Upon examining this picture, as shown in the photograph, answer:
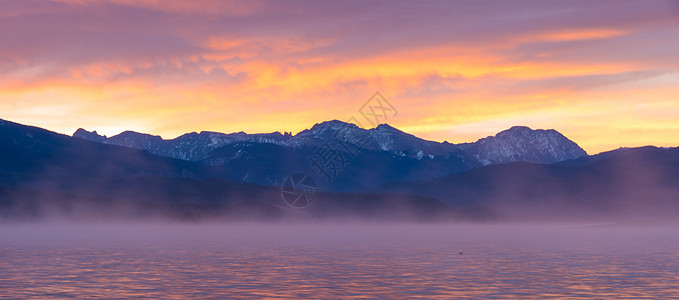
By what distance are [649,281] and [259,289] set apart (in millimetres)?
38038

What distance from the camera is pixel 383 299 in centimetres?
6400

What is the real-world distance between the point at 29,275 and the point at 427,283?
40968mm

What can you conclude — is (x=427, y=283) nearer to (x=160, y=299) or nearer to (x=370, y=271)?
(x=370, y=271)

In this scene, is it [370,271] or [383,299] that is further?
[370,271]

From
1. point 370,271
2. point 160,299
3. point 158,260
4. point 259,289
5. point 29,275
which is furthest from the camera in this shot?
point 158,260

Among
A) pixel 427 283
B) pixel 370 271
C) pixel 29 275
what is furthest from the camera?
pixel 370 271

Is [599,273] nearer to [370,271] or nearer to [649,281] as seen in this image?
[649,281]

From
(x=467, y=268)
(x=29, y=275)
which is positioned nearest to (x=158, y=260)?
(x=29, y=275)

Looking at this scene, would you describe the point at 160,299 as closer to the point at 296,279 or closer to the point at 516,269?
the point at 296,279

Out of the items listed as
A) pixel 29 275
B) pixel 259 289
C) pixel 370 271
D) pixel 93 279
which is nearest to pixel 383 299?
pixel 259 289

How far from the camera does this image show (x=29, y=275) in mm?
82938

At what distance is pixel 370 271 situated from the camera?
297ft

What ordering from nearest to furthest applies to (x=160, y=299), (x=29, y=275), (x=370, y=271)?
(x=160, y=299) → (x=29, y=275) → (x=370, y=271)

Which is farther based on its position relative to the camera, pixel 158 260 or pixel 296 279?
pixel 158 260
